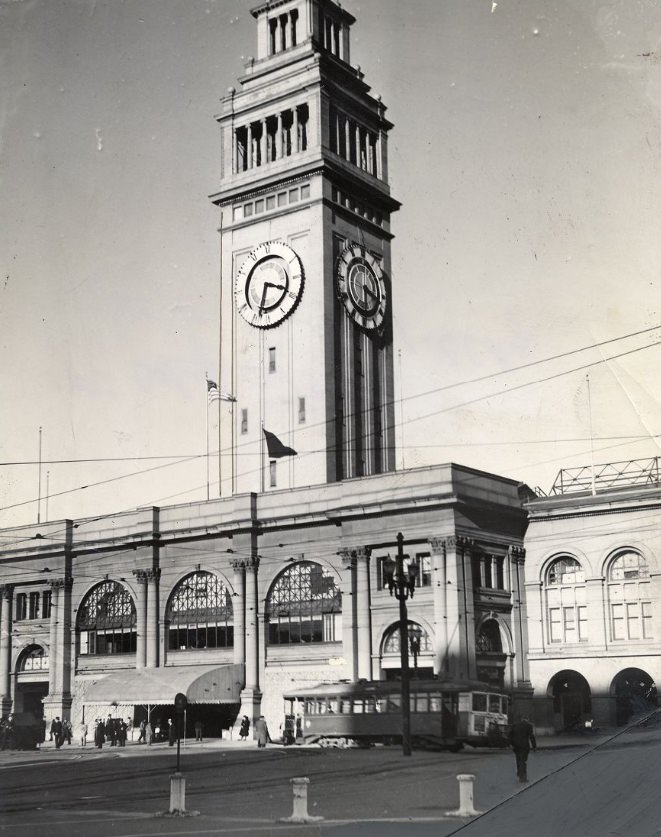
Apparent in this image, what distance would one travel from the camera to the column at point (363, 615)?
170 ft

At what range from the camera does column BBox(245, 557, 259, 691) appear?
56625mm

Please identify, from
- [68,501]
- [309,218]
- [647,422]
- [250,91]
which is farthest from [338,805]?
[250,91]

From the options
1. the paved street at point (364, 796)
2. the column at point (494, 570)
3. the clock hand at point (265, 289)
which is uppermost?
the clock hand at point (265, 289)

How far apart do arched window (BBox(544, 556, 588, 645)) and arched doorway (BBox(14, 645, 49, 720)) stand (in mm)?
31500

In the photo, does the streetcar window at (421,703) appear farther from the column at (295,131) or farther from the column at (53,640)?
the column at (295,131)

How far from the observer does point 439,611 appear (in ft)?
164

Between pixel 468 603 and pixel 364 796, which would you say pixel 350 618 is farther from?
pixel 364 796

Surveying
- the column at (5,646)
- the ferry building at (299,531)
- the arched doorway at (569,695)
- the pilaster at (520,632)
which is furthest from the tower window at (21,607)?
the arched doorway at (569,695)

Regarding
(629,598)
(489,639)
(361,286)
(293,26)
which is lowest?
(489,639)

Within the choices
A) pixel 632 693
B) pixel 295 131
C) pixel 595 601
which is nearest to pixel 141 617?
pixel 595 601

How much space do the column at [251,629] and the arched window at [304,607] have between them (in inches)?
29.6

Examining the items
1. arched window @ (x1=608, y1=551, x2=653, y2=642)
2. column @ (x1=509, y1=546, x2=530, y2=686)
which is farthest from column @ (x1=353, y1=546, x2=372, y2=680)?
arched window @ (x1=608, y1=551, x2=653, y2=642)

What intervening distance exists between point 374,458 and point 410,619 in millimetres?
14907

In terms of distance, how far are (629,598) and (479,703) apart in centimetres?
749
